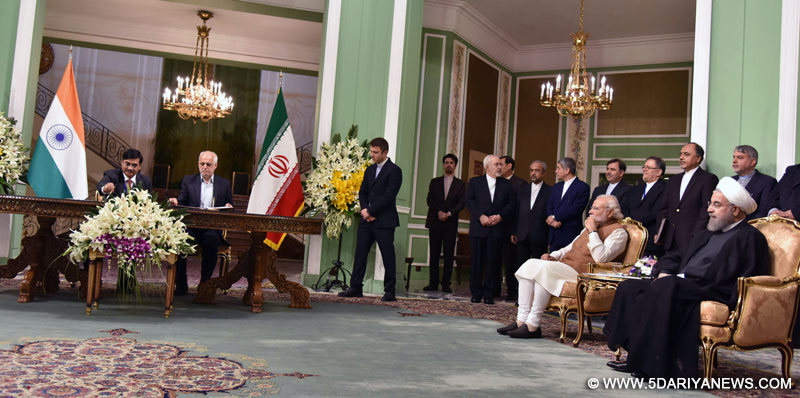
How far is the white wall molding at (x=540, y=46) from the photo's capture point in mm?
9672

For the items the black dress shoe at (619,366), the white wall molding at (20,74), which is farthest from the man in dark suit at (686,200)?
the white wall molding at (20,74)

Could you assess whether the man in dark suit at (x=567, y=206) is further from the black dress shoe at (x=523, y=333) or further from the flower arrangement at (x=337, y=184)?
the black dress shoe at (x=523, y=333)

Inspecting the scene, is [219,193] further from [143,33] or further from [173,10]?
[143,33]

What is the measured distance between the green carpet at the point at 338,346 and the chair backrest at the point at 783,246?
3.13 feet

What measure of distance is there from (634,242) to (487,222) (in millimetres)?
1988

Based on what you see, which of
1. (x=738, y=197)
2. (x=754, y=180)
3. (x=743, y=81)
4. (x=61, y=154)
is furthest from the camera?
(x=743, y=81)

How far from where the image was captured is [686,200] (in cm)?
531

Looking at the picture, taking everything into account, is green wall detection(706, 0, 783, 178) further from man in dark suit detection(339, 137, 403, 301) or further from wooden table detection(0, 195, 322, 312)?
wooden table detection(0, 195, 322, 312)

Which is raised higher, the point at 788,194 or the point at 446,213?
the point at 788,194

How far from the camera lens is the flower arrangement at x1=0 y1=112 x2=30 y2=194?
228 inches

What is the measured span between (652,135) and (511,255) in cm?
439

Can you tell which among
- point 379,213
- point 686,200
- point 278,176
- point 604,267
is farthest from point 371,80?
point 604,267

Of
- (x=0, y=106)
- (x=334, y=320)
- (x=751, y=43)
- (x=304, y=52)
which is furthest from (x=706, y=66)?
(x=304, y=52)

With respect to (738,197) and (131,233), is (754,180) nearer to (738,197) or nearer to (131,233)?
(738,197)
